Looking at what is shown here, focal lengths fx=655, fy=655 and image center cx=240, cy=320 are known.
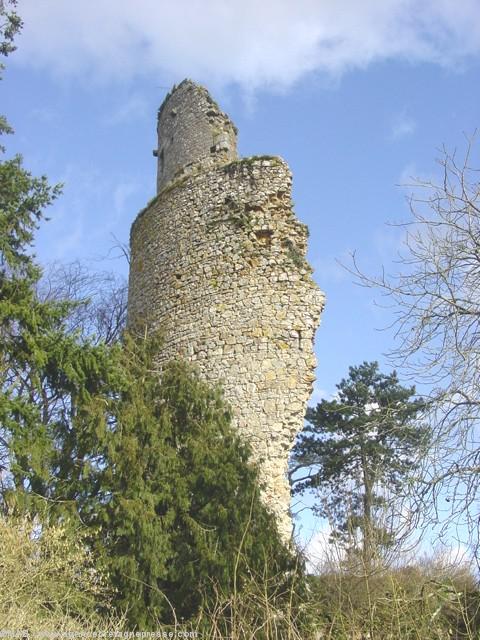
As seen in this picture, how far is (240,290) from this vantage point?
10078 millimetres

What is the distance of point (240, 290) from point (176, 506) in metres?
3.46

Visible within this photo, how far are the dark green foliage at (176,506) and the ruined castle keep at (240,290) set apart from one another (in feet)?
1.84

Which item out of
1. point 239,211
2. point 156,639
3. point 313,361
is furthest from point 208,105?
point 156,639

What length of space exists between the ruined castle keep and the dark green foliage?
1.84 ft

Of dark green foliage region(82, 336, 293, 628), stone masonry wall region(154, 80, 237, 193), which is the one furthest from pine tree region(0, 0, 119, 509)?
stone masonry wall region(154, 80, 237, 193)

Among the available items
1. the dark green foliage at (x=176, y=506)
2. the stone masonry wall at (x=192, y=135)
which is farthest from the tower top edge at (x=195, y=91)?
the dark green foliage at (x=176, y=506)

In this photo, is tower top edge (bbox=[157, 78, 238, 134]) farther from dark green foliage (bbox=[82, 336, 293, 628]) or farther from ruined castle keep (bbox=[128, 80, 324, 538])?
dark green foliage (bbox=[82, 336, 293, 628])

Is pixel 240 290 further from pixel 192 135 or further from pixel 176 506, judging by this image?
pixel 192 135

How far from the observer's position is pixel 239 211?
10664 millimetres

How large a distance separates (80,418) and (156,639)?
344 cm

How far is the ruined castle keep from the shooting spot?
9305 mm

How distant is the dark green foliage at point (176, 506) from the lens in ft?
24.8

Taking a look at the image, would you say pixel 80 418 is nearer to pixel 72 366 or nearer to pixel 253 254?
pixel 72 366

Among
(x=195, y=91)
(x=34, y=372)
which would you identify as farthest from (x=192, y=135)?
(x=34, y=372)
